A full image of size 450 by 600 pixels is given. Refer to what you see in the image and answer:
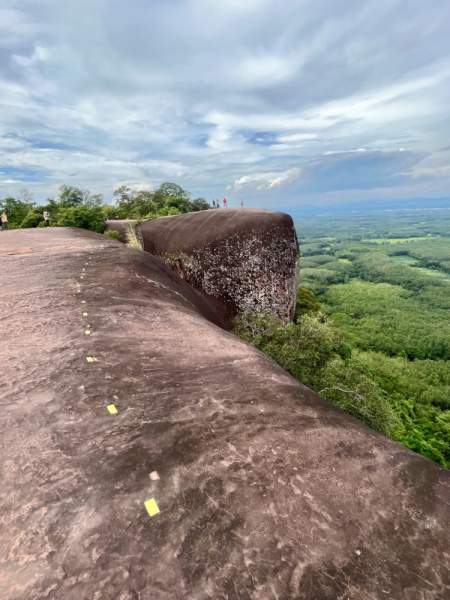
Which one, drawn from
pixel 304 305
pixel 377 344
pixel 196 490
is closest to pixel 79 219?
pixel 304 305

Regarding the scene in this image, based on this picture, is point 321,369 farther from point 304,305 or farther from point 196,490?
point 304,305

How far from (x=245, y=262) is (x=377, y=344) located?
4187 centimetres

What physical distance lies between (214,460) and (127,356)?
3.25 meters

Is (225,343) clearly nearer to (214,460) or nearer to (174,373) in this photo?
(174,373)

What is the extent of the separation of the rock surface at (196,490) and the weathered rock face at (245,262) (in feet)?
54.4

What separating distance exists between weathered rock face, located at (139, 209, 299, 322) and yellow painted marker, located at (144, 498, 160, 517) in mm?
19806

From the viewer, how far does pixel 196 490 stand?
3.73 m

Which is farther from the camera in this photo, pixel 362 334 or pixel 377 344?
pixel 362 334

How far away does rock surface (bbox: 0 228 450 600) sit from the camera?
2.97 m

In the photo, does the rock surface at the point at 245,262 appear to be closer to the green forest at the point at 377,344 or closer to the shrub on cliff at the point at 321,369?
the green forest at the point at 377,344

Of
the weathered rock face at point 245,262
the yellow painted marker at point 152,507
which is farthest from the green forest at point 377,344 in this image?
the yellow painted marker at point 152,507

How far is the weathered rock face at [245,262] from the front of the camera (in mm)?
22875

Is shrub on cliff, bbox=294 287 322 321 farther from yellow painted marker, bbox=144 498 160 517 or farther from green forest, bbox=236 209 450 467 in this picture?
yellow painted marker, bbox=144 498 160 517

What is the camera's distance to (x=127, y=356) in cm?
661
